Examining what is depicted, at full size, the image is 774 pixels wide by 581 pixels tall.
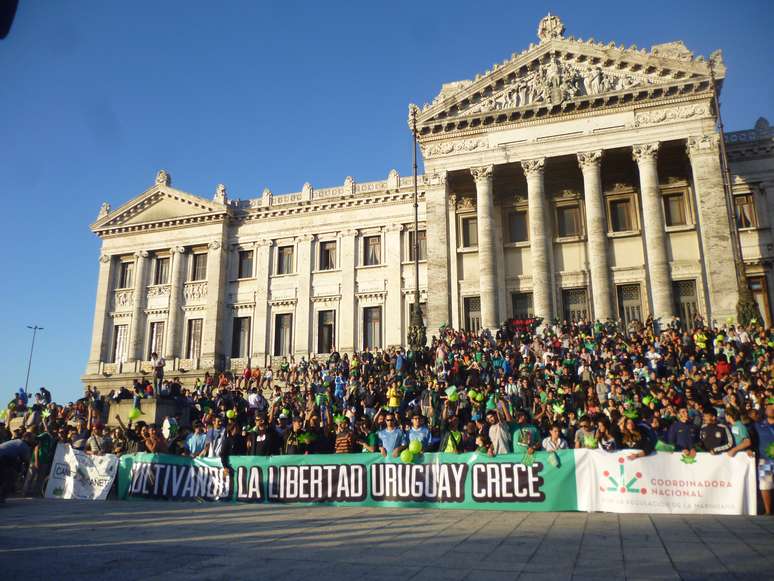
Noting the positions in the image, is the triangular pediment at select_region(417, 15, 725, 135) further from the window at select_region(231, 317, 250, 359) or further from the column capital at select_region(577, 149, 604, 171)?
the window at select_region(231, 317, 250, 359)

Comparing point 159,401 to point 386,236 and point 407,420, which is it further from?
point 386,236

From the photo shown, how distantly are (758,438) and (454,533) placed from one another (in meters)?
5.78

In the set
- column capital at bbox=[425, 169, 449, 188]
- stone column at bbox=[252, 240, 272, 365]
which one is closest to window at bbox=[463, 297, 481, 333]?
column capital at bbox=[425, 169, 449, 188]

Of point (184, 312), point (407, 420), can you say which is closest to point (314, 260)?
point (184, 312)

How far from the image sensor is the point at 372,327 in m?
34.2

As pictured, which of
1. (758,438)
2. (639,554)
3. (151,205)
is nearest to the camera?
(639,554)

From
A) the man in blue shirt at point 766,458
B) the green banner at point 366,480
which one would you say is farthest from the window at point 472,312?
the man in blue shirt at point 766,458

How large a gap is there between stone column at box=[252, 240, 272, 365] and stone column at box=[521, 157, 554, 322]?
53.8ft

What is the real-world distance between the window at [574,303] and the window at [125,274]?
28084 millimetres

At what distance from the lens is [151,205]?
128 feet

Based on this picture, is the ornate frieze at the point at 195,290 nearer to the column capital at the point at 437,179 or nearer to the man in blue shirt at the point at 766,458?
the column capital at the point at 437,179

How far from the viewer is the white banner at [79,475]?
13805 millimetres

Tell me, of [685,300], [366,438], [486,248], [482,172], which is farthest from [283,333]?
[366,438]

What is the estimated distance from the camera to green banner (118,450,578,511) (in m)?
10.3
